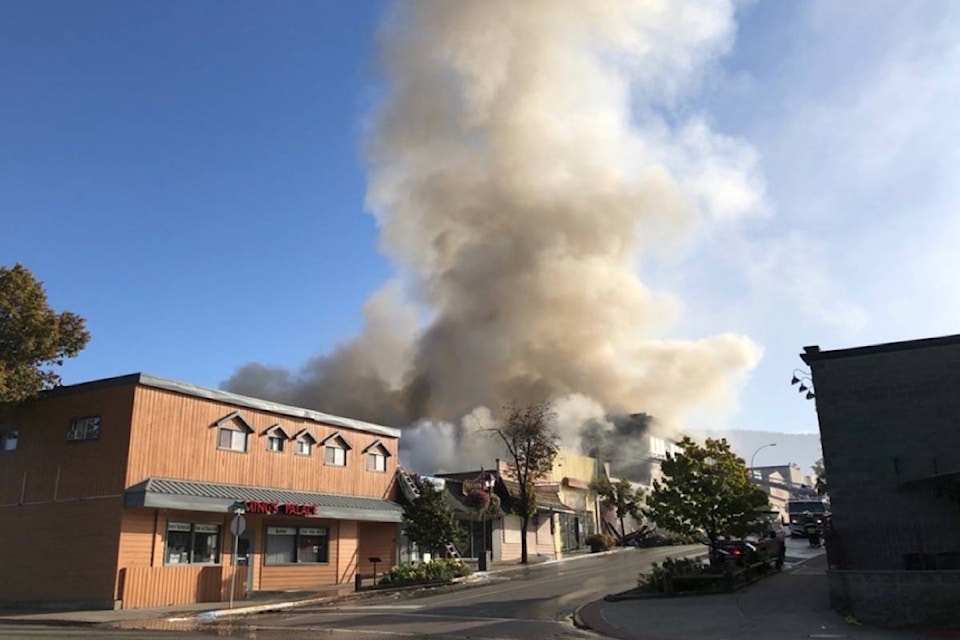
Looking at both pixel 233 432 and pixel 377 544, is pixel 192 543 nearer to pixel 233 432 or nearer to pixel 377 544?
pixel 233 432

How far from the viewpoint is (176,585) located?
21438 millimetres

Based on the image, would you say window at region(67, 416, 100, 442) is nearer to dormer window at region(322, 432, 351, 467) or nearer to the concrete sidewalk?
dormer window at region(322, 432, 351, 467)

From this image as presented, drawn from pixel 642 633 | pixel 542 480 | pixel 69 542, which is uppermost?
pixel 542 480

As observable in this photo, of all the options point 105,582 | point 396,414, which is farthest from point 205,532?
point 396,414

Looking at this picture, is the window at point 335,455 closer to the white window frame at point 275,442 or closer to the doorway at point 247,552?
the white window frame at point 275,442

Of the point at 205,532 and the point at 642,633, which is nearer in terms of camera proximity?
the point at 642,633

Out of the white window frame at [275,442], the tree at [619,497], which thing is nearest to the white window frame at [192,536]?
the white window frame at [275,442]

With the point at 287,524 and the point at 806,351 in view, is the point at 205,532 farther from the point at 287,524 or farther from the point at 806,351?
the point at 806,351

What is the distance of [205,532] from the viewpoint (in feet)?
75.5

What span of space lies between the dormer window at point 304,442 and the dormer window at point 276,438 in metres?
0.47

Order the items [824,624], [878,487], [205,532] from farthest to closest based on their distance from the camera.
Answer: [205,532]
[878,487]
[824,624]

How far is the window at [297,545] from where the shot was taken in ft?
83.6

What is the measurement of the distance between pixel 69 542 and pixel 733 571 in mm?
17793

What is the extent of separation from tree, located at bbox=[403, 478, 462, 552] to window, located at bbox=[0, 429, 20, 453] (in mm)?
13163
